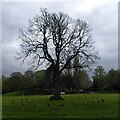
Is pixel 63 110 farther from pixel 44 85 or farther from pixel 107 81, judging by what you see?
pixel 107 81

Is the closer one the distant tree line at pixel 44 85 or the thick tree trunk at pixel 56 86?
the thick tree trunk at pixel 56 86

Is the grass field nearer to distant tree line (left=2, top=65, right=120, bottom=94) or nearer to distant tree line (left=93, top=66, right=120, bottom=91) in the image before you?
distant tree line (left=2, top=65, right=120, bottom=94)

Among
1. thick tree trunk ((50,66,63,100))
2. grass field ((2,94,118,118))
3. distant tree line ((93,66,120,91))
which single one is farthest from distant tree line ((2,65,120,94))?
grass field ((2,94,118,118))

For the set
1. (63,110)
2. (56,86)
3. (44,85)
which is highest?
(56,86)

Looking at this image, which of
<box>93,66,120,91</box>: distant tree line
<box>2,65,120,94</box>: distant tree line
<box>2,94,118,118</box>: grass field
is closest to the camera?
<box>2,94,118,118</box>: grass field

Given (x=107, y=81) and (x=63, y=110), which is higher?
(x=107, y=81)

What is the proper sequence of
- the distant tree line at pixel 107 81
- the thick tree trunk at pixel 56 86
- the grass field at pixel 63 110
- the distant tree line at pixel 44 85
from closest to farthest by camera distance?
the grass field at pixel 63 110 → the thick tree trunk at pixel 56 86 → the distant tree line at pixel 44 85 → the distant tree line at pixel 107 81

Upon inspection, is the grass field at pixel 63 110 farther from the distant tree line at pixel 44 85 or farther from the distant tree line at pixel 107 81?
the distant tree line at pixel 107 81

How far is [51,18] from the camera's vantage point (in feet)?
182

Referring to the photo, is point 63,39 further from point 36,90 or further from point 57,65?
point 36,90

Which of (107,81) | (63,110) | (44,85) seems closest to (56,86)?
(63,110)

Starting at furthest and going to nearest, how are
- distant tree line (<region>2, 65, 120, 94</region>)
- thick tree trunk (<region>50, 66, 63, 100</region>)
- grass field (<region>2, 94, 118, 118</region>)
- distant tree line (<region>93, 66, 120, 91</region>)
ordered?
distant tree line (<region>93, 66, 120, 91</region>)
distant tree line (<region>2, 65, 120, 94</region>)
thick tree trunk (<region>50, 66, 63, 100</region>)
grass field (<region>2, 94, 118, 118</region>)

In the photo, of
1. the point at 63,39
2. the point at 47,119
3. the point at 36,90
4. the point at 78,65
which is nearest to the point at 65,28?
the point at 63,39

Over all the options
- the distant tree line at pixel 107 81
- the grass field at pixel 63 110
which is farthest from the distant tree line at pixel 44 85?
the grass field at pixel 63 110
